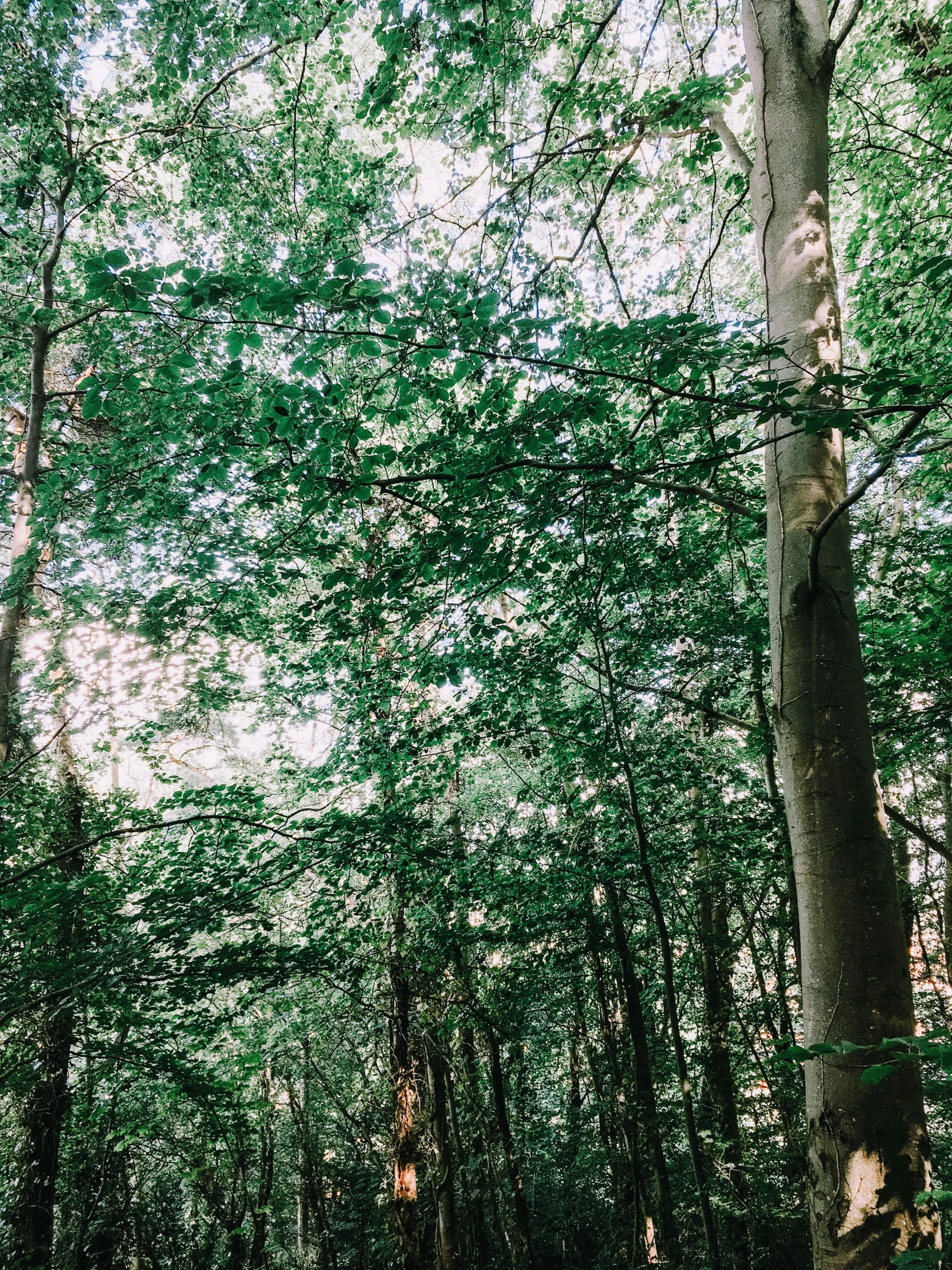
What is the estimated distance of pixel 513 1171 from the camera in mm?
7297

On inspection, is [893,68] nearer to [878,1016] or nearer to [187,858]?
[878,1016]

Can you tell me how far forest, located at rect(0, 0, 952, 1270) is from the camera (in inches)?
97.4

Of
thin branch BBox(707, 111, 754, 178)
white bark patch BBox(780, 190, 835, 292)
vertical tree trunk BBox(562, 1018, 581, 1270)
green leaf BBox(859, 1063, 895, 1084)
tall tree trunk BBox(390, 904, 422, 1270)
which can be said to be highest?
thin branch BBox(707, 111, 754, 178)

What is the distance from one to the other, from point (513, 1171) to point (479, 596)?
7.58m

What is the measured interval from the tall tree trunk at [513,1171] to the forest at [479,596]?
0.07 metres

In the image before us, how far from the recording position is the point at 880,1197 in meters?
1.87

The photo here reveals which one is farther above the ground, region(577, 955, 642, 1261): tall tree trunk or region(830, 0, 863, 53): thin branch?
region(830, 0, 863, 53): thin branch

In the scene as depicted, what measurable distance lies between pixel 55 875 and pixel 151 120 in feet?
24.1

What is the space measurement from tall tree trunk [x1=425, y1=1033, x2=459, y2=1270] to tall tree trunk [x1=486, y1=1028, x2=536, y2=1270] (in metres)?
0.66

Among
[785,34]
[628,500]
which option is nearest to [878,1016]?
[628,500]

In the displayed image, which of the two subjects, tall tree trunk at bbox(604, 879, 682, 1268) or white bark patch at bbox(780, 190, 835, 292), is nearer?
white bark patch at bbox(780, 190, 835, 292)

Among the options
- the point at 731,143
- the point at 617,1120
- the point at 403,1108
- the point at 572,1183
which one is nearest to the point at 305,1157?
the point at 572,1183

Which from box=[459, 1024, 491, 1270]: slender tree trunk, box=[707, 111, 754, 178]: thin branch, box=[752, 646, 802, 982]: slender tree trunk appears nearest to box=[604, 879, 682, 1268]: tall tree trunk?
box=[752, 646, 802, 982]: slender tree trunk

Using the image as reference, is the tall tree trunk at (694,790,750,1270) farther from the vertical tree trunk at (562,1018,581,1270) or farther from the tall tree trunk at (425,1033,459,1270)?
the tall tree trunk at (425,1033,459,1270)
